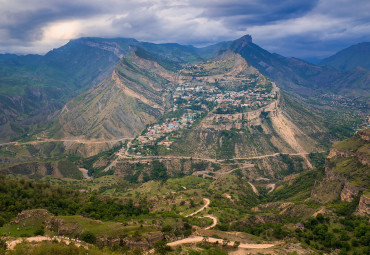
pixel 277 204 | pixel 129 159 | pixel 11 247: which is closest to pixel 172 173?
pixel 129 159

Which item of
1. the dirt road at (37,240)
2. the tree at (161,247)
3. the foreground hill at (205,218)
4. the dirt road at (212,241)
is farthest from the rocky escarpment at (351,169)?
the dirt road at (37,240)

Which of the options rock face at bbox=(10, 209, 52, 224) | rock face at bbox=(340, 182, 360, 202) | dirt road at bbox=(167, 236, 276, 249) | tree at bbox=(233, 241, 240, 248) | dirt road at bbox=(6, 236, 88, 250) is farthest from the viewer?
rock face at bbox=(340, 182, 360, 202)

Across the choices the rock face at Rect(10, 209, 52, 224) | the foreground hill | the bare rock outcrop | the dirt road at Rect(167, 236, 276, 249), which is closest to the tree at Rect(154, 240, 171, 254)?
the foreground hill

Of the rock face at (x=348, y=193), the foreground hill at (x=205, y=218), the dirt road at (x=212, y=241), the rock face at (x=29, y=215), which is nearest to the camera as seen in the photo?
the foreground hill at (x=205, y=218)

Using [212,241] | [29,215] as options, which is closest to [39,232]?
[29,215]

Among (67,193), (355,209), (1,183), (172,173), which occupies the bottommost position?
(172,173)

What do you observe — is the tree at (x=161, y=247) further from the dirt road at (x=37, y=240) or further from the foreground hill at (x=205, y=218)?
the dirt road at (x=37, y=240)

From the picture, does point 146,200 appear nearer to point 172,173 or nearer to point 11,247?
point 11,247

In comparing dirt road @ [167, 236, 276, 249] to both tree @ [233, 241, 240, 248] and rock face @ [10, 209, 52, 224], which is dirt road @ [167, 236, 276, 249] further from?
rock face @ [10, 209, 52, 224]
